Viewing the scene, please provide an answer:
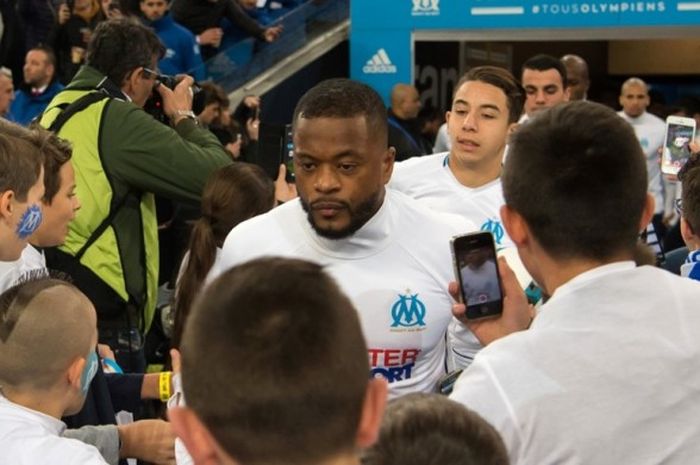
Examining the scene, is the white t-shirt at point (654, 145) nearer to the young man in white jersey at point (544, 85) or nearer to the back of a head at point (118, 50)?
the young man in white jersey at point (544, 85)

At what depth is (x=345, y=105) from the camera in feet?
11.0

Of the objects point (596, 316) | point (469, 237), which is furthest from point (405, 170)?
point (596, 316)

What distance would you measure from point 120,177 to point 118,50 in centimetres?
→ 59

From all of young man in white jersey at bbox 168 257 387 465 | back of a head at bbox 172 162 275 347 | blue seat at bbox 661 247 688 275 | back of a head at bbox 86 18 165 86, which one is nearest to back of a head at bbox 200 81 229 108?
back of a head at bbox 86 18 165 86

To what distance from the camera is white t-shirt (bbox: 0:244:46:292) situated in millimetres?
3578

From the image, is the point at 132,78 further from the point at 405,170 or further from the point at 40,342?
the point at 40,342

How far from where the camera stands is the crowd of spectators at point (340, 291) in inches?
66.0

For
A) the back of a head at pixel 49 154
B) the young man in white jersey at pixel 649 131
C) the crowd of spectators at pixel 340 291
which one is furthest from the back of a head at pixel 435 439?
the young man in white jersey at pixel 649 131

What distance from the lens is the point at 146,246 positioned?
17.5ft

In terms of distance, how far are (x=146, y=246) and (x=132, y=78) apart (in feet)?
2.54

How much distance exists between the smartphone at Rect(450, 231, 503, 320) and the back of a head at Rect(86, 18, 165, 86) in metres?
2.93

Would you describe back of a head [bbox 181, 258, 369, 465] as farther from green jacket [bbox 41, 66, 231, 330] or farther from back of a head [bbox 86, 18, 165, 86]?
back of a head [bbox 86, 18, 165, 86]

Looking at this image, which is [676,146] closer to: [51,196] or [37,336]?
[51,196]

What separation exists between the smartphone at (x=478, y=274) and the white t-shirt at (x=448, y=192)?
1.93m
